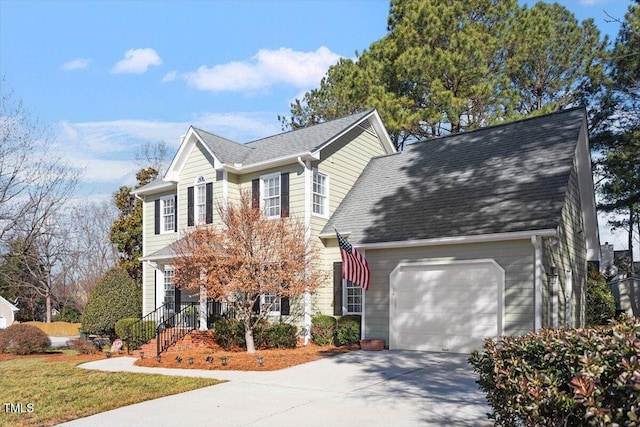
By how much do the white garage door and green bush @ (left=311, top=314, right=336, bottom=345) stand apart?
2262 mm

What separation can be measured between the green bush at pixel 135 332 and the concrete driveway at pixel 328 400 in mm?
5798

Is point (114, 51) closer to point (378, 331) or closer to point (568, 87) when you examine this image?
point (378, 331)

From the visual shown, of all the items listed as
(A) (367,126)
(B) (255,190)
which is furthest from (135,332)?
(A) (367,126)

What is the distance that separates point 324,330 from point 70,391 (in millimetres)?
7925

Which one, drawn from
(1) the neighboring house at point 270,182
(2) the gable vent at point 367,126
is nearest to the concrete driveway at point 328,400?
(1) the neighboring house at point 270,182

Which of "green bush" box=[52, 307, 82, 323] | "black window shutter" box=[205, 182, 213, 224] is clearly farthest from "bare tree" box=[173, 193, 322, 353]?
"green bush" box=[52, 307, 82, 323]

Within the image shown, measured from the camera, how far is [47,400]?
378 inches

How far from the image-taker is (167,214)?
22000 mm

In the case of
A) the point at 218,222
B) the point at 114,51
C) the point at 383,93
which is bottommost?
the point at 218,222

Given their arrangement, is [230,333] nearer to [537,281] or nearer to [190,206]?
[190,206]

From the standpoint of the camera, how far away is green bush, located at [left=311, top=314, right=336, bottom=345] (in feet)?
54.4

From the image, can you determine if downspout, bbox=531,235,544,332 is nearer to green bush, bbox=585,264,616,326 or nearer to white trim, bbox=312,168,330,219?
green bush, bbox=585,264,616,326

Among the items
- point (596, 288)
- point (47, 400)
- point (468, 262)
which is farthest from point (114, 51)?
point (596, 288)

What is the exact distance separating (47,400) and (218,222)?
9785 mm
